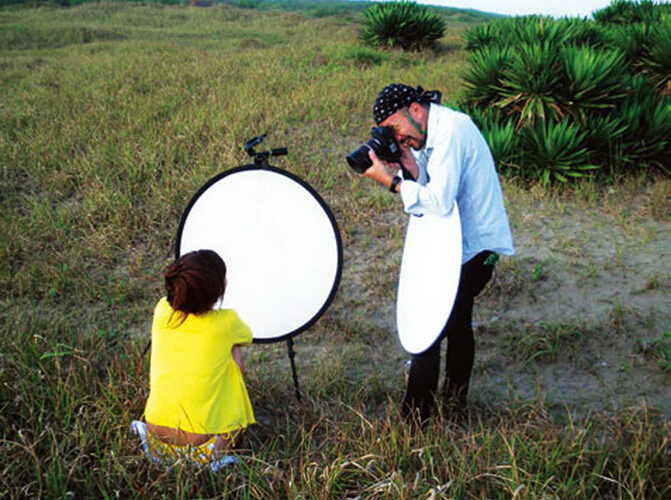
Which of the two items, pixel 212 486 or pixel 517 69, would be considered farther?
pixel 517 69

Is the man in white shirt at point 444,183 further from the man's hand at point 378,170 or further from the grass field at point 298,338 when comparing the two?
the grass field at point 298,338

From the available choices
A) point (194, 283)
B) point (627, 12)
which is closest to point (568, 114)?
point (194, 283)

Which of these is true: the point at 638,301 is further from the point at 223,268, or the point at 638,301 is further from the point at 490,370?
the point at 223,268

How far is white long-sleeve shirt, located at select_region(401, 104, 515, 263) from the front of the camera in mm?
2242

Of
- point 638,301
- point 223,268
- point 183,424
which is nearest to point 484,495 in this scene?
point 183,424

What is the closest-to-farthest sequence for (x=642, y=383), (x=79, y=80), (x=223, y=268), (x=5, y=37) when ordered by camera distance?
(x=223, y=268) → (x=642, y=383) → (x=79, y=80) → (x=5, y=37)

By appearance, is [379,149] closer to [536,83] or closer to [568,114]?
[536,83]

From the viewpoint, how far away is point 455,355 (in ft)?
9.03

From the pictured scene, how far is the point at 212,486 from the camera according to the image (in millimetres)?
2100

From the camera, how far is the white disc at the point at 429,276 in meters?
2.28

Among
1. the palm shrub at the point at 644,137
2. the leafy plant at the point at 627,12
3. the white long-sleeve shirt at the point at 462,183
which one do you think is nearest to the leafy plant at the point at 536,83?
the palm shrub at the point at 644,137

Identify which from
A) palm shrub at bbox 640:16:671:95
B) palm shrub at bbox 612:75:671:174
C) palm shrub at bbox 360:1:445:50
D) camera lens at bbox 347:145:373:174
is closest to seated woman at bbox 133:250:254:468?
camera lens at bbox 347:145:373:174

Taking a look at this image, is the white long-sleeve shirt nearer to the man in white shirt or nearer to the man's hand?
the man in white shirt

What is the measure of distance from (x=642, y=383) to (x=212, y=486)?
2.51 meters
